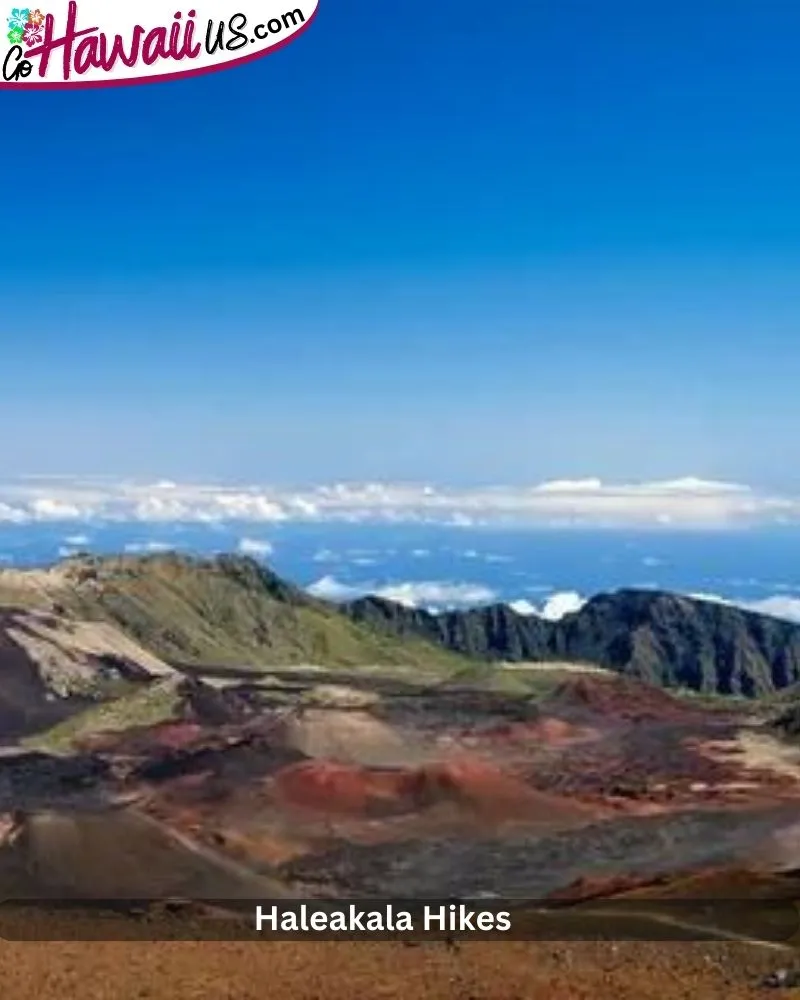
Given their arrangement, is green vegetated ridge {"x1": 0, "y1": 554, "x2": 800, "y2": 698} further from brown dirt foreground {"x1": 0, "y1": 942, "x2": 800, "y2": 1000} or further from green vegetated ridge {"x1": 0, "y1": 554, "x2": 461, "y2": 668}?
brown dirt foreground {"x1": 0, "y1": 942, "x2": 800, "y2": 1000}

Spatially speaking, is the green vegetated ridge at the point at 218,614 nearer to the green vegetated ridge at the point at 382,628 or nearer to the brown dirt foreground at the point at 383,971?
the green vegetated ridge at the point at 382,628

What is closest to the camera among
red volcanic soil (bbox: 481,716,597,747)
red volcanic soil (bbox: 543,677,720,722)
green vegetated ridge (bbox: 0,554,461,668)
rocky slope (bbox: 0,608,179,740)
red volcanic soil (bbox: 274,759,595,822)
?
red volcanic soil (bbox: 274,759,595,822)

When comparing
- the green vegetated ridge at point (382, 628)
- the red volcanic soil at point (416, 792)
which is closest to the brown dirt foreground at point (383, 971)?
the red volcanic soil at point (416, 792)

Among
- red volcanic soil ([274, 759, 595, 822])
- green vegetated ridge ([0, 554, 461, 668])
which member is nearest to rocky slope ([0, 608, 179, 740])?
green vegetated ridge ([0, 554, 461, 668])

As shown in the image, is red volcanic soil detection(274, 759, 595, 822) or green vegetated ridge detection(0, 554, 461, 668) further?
green vegetated ridge detection(0, 554, 461, 668)

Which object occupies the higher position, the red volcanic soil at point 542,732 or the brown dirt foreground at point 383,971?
the brown dirt foreground at point 383,971

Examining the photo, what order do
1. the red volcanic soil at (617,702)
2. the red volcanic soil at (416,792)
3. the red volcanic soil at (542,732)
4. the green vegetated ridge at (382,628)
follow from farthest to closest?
the green vegetated ridge at (382,628) < the red volcanic soil at (617,702) < the red volcanic soil at (542,732) < the red volcanic soil at (416,792)

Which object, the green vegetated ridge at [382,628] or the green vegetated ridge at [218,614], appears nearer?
the green vegetated ridge at [218,614]

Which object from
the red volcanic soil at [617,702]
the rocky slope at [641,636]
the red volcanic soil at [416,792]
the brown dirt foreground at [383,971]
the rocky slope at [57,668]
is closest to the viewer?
the brown dirt foreground at [383,971]
